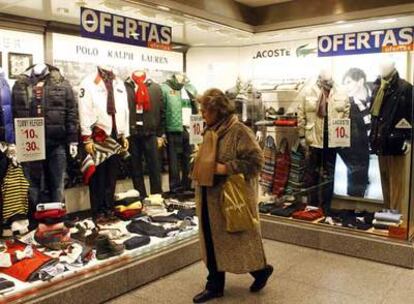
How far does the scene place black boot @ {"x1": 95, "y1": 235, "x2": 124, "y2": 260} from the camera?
11.3 ft

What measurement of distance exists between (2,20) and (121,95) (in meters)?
1.31

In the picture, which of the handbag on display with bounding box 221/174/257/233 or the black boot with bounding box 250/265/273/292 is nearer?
the handbag on display with bounding box 221/174/257/233

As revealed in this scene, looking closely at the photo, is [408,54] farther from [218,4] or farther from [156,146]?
[156,146]

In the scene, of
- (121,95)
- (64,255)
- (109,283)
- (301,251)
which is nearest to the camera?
(109,283)

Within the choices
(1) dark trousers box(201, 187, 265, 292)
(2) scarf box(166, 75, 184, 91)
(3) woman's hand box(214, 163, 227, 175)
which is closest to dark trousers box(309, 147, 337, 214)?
A: (2) scarf box(166, 75, 184, 91)

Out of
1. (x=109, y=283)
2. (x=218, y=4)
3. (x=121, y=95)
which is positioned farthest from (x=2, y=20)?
(x=109, y=283)

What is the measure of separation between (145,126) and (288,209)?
71.6 inches

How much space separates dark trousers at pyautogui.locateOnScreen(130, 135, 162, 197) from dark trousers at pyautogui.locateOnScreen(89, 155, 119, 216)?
0.33 m

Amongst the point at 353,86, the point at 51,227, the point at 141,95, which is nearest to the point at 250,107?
the point at 353,86

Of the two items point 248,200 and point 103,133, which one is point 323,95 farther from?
point 103,133

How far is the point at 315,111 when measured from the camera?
484 centimetres

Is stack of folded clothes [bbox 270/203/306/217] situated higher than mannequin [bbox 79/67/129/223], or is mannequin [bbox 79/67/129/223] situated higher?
mannequin [bbox 79/67/129/223]

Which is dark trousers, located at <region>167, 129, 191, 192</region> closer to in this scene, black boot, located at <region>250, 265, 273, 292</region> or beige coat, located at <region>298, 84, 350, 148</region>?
beige coat, located at <region>298, 84, 350, 148</region>

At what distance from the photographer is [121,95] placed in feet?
15.5
